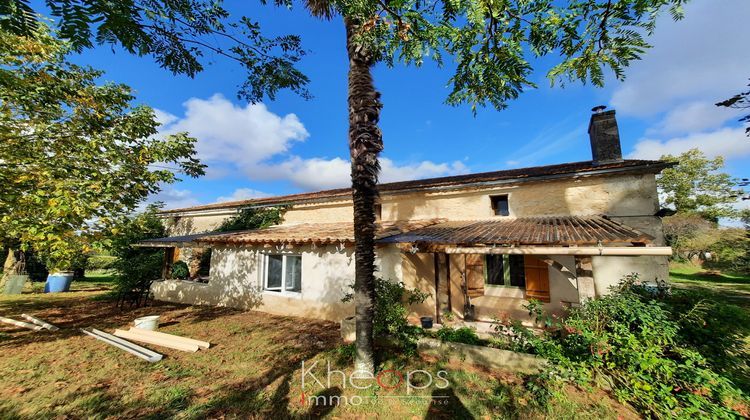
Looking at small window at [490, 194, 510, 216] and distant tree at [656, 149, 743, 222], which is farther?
distant tree at [656, 149, 743, 222]

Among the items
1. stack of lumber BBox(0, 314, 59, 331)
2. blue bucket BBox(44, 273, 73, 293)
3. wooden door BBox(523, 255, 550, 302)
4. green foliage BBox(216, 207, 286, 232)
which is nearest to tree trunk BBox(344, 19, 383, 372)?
wooden door BBox(523, 255, 550, 302)

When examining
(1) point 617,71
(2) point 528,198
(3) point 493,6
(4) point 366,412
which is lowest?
(4) point 366,412

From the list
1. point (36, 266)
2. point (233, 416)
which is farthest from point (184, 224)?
point (233, 416)

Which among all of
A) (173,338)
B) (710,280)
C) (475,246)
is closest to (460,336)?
(475,246)

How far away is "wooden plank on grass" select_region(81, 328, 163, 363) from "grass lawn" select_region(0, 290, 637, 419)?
0.16 m

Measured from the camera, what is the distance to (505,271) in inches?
530

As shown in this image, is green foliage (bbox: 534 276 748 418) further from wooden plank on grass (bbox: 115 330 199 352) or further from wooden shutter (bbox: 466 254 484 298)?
wooden plank on grass (bbox: 115 330 199 352)

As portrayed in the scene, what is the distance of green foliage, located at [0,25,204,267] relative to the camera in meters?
5.48

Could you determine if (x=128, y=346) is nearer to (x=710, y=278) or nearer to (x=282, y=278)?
(x=282, y=278)

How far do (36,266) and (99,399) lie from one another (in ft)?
81.4

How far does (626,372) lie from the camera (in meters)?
4.84

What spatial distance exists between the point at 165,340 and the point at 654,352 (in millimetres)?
11128

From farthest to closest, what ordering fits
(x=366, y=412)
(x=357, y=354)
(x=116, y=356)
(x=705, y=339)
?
(x=116, y=356), (x=357, y=354), (x=366, y=412), (x=705, y=339)

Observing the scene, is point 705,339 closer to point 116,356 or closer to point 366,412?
point 366,412
